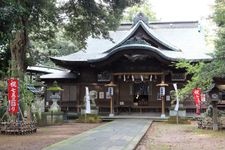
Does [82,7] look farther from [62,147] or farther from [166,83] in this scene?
[62,147]

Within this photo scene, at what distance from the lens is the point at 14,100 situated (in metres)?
16.1

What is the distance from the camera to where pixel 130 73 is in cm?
2744

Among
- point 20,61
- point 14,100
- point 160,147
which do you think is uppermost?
point 20,61

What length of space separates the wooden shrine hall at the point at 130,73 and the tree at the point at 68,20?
2959 millimetres

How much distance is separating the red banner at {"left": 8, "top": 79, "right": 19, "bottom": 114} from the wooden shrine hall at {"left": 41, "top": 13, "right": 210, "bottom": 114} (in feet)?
35.0

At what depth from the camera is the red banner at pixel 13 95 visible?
16078 mm

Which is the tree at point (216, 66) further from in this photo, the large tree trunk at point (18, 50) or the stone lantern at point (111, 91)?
the large tree trunk at point (18, 50)

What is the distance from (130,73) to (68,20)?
603cm

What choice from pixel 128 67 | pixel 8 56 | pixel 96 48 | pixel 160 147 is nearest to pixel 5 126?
pixel 8 56

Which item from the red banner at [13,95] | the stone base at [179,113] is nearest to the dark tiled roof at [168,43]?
the stone base at [179,113]

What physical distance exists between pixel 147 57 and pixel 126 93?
3218 mm

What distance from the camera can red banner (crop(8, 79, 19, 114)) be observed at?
16078 mm

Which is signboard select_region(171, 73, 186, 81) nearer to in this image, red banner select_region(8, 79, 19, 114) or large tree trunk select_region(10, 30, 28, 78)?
large tree trunk select_region(10, 30, 28, 78)

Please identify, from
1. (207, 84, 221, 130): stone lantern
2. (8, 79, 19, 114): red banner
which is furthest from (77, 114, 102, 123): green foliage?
(8, 79, 19, 114): red banner
